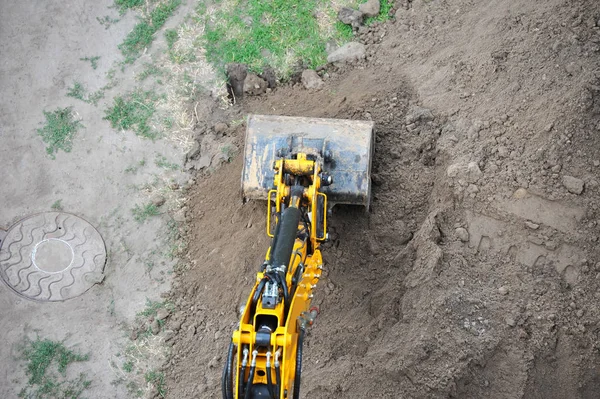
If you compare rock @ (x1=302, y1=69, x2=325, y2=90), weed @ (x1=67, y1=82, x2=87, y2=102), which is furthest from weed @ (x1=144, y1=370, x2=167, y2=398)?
rock @ (x1=302, y1=69, x2=325, y2=90)

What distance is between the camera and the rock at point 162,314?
6.65m

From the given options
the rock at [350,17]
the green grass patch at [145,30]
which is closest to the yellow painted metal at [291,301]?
the rock at [350,17]

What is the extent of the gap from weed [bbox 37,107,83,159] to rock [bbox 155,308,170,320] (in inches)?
92.2

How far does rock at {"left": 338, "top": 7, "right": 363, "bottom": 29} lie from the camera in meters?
8.38

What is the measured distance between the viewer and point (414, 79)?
7590 mm

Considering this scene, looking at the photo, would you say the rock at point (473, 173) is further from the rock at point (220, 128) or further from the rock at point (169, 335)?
the rock at point (169, 335)

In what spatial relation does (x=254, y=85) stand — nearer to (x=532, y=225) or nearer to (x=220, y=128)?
(x=220, y=128)

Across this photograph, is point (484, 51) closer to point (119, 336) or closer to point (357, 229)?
point (357, 229)

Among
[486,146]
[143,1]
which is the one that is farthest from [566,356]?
[143,1]

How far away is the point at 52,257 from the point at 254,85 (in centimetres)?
297

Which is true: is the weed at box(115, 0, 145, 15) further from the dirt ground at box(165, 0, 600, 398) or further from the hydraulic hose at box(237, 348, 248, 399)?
the hydraulic hose at box(237, 348, 248, 399)

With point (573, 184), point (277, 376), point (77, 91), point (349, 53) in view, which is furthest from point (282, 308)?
point (77, 91)

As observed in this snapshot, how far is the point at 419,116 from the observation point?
718 centimetres

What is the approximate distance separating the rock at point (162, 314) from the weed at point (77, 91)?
2944 millimetres
